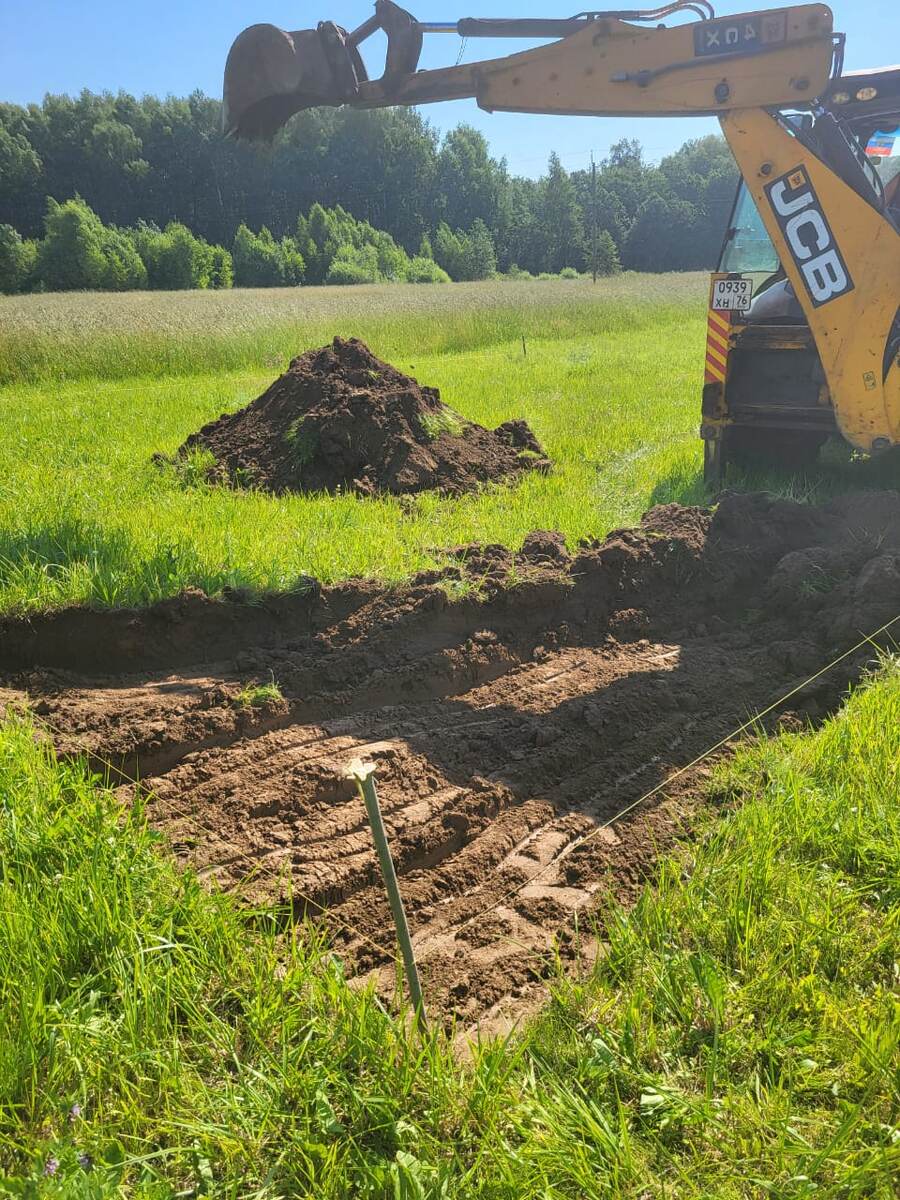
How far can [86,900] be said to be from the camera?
2.49 meters

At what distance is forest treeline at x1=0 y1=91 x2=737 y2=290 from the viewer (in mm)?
63250

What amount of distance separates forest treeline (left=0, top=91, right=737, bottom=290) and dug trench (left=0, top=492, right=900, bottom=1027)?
6003cm

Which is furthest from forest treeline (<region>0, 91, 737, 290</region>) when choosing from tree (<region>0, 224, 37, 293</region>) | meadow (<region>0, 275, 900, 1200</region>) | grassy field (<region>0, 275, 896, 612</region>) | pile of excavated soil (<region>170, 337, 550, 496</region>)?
meadow (<region>0, 275, 900, 1200</region>)

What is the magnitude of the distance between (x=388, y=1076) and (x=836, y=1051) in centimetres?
123

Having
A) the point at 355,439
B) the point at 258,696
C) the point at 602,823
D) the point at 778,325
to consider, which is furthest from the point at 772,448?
the point at 258,696

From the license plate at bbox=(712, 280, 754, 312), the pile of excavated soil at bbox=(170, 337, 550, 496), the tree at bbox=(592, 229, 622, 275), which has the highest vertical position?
the tree at bbox=(592, 229, 622, 275)

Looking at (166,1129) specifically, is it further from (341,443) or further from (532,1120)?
(341,443)

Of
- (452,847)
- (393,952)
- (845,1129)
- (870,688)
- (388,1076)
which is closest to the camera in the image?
(845,1129)

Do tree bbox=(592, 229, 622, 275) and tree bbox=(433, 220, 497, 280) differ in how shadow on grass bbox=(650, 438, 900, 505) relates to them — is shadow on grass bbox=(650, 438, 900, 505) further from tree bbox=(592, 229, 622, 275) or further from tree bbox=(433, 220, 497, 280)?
tree bbox=(433, 220, 497, 280)

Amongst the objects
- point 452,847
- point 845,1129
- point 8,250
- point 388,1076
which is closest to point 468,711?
point 452,847

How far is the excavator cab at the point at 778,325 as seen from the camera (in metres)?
6.02

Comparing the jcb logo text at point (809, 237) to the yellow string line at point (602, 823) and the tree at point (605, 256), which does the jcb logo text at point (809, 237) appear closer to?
the yellow string line at point (602, 823)

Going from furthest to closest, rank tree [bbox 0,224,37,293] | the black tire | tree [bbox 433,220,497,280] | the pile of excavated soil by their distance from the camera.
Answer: tree [bbox 433,220,497,280] → tree [bbox 0,224,37,293] → the pile of excavated soil → the black tire

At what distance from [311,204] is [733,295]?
83.7 metres
